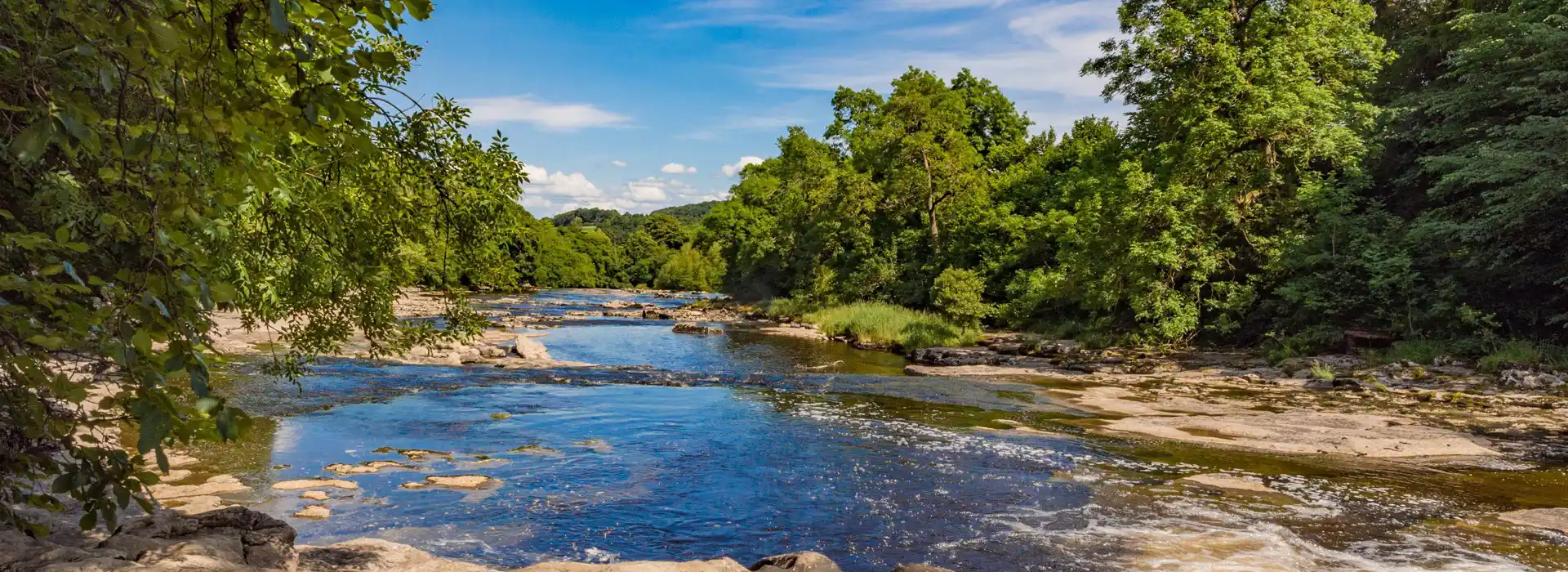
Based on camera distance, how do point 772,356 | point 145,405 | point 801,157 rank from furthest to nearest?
1. point 801,157
2. point 772,356
3. point 145,405

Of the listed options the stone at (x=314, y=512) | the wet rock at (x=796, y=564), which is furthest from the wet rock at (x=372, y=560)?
the stone at (x=314, y=512)

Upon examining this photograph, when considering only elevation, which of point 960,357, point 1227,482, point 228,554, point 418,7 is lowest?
point 1227,482

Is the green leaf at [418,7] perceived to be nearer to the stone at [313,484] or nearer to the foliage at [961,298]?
the stone at [313,484]

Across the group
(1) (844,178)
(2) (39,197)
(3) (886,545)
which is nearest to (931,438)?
(3) (886,545)

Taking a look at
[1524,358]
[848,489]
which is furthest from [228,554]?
[1524,358]

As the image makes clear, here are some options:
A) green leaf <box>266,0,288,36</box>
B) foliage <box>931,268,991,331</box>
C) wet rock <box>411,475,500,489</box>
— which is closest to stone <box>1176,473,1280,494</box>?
wet rock <box>411,475,500,489</box>

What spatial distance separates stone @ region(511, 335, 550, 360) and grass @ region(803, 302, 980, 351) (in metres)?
13.9

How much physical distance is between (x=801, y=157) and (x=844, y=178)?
2121 cm

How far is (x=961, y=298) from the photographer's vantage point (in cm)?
3506

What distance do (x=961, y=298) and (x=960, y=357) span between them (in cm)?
560

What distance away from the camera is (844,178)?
4875cm

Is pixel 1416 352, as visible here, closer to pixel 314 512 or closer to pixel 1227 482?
pixel 1227 482

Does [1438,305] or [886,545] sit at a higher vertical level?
[1438,305]

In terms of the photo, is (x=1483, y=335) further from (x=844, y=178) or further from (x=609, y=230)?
(x=609, y=230)
